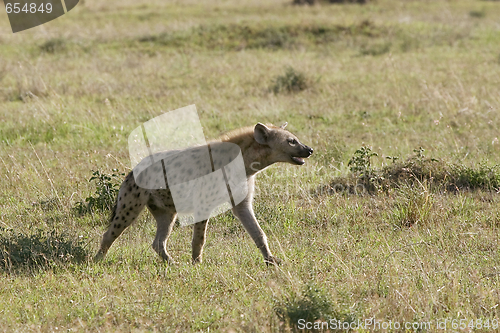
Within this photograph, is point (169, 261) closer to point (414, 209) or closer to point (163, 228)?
point (163, 228)

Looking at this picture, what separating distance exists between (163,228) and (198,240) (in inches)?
15.0

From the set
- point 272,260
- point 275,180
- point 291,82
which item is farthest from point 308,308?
point 291,82

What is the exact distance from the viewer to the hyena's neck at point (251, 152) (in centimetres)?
547

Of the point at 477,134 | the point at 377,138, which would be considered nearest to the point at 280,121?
the point at 377,138

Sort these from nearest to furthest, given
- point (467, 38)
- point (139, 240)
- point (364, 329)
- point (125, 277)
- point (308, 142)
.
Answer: point (364, 329), point (125, 277), point (139, 240), point (308, 142), point (467, 38)

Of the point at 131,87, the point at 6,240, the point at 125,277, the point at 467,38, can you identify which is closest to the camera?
the point at 125,277

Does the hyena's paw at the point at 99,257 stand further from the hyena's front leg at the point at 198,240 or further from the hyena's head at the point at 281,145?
the hyena's head at the point at 281,145

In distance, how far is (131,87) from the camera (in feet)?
40.3

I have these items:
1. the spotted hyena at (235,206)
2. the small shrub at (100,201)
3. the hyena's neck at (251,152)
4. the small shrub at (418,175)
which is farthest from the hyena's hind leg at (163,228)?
the small shrub at (418,175)

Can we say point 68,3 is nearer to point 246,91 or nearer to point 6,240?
point 246,91

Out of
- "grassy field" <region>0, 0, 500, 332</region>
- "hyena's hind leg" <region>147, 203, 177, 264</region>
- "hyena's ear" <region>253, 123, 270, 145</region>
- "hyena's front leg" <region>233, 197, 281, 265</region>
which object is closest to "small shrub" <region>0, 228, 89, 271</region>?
"grassy field" <region>0, 0, 500, 332</region>

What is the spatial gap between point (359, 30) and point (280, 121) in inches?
393

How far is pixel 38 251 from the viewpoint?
17.0 feet

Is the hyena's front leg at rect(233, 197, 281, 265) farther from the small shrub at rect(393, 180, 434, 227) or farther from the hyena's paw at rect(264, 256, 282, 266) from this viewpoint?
the small shrub at rect(393, 180, 434, 227)
